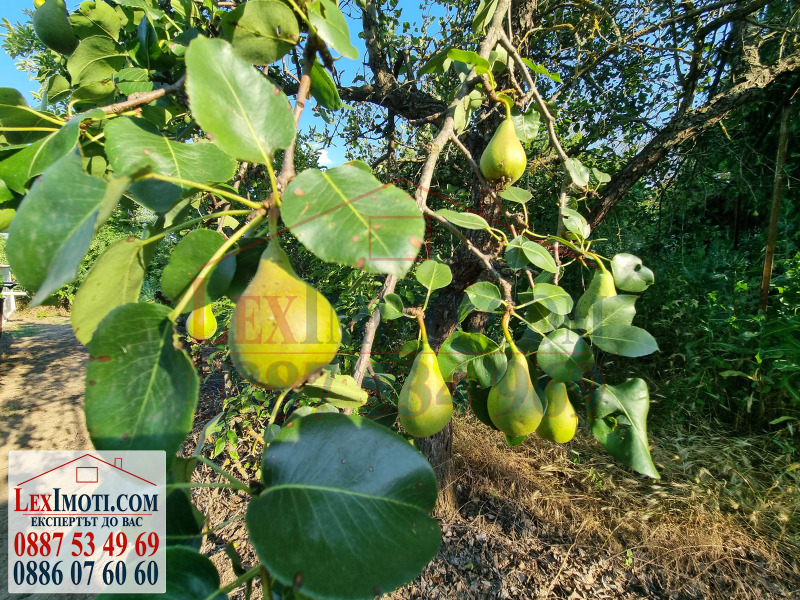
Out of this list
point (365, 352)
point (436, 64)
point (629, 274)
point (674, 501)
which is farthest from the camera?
point (674, 501)

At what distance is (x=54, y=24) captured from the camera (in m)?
0.54

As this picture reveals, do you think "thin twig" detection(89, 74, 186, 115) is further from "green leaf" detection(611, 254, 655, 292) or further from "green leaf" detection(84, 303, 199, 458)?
"green leaf" detection(611, 254, 655, 292)

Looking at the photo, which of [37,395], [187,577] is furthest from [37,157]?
[37,395]

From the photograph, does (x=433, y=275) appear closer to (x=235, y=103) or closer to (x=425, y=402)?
(x=425, y=402)

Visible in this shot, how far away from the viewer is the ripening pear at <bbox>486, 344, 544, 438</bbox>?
1.61 feet

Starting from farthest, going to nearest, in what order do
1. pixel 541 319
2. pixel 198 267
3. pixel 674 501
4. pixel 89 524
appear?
1. pixel 674 501
2. pixel 89 524
3. pixel 541 319
4. pixel 198 267

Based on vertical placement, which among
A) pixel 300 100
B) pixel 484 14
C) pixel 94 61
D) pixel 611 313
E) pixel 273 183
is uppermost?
pixel 484 14

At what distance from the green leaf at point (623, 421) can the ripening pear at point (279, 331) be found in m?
0.41

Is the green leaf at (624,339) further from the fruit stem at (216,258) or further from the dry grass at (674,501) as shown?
the dry grass at (674,501)

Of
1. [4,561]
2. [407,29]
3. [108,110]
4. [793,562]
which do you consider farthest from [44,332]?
[793,562]

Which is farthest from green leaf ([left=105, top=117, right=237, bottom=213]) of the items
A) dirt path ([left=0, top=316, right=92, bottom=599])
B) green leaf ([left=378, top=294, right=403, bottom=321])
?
dirt path ([left=0, top=316, right=92, bottom=599])

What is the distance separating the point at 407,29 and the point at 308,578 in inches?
99.2

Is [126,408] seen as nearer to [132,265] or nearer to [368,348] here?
[132,265]

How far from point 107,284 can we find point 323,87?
33 cm
